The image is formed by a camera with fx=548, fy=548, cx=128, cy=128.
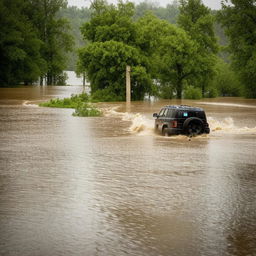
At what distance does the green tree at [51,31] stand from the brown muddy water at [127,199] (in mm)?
89699

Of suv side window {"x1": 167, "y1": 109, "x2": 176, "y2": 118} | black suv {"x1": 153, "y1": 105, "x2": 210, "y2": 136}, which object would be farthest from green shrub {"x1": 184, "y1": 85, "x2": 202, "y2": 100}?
suv side window {"x1": 167, "y1": 109, "x2": 176, "y2": 118}

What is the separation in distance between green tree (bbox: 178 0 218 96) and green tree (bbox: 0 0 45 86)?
88.2 feet

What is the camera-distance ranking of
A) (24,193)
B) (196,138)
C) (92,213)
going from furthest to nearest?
1. (196,138)
2. (24,193)
3. (92,213)

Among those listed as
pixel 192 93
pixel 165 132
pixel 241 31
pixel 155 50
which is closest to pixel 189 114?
pixel 165 132

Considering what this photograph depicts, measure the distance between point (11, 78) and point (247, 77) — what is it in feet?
135

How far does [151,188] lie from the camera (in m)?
11.9

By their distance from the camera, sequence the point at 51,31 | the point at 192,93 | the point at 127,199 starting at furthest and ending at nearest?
the point at 51,31 < the point at 192,93 < the point at 127,199

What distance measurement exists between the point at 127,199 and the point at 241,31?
63.0 metres

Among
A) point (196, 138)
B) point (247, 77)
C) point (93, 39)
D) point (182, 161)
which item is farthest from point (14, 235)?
point (247, 77)

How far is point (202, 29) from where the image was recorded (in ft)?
252

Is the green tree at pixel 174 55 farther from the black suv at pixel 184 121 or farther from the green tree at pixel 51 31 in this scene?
the black suv at pixel 184 121

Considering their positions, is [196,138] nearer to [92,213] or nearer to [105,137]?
[105,137]

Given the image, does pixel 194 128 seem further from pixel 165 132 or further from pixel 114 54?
pixel 114 54

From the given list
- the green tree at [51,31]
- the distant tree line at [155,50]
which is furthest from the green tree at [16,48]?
the distant tree line at [155,50]
